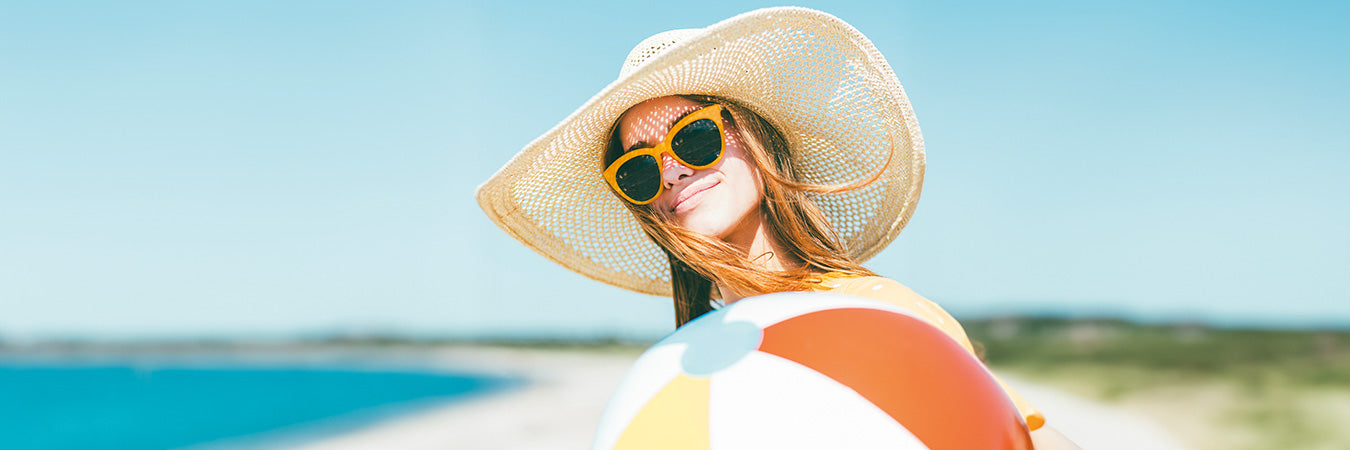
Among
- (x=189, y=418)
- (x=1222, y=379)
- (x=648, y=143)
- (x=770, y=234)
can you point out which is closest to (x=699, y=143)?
(x=648, y=143)

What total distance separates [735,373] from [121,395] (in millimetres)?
87947

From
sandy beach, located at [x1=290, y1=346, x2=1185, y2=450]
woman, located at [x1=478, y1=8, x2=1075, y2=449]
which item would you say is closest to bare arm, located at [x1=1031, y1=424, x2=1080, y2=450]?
woman, located at [x1=478, y1=8, x2=1075, y2=449]

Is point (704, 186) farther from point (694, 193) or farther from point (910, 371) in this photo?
point (910, 371)

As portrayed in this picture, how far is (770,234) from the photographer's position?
83.2 inches

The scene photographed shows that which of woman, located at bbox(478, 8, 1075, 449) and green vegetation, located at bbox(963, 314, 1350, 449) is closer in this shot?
woman, located at bbox(478, 8, 1075, 449)

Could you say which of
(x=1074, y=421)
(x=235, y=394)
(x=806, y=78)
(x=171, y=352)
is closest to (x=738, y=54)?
(x=806, y=78)

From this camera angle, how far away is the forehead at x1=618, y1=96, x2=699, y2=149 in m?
2.17

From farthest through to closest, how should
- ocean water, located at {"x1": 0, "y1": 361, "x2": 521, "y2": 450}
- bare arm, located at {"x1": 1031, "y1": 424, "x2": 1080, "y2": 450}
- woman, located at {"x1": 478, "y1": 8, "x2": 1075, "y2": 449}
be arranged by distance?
ocean water, located at {"x1": 0, "y1": 361, "x2": 521, "y2": 450} < woman, located at {"x1": 478, "y1": 8, "x2": 1075, "y2": 449} < bare arm, located at {"x1": 1031, "y1": 424, "x2": 1080, "y2": 450}

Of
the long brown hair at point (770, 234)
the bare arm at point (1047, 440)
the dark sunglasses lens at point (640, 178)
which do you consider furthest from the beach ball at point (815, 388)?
the dark sunglasses lens at point (640, 178)

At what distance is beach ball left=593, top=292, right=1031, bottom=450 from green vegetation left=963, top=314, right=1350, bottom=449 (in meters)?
0.67

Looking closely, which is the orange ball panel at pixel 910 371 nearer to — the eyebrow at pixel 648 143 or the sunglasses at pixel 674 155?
the sunglasses at pixel 674 155

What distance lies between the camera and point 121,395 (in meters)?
70.4

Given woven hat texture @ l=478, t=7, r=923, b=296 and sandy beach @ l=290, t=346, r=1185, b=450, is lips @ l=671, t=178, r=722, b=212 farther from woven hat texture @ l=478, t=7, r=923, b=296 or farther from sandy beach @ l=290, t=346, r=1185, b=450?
sandy beach @ l=290, t=346, r=1185, b=450

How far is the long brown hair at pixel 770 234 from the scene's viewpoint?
1906 millimetres
